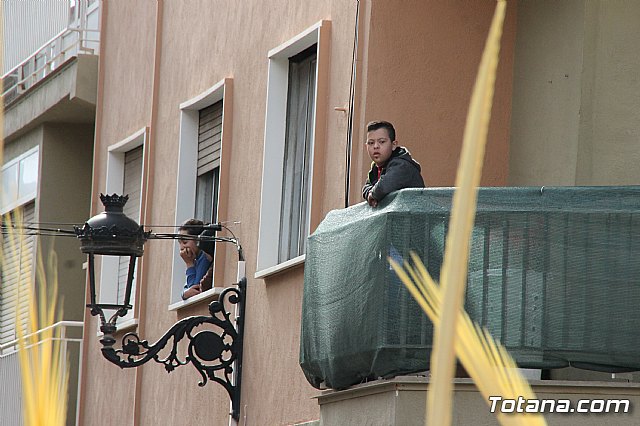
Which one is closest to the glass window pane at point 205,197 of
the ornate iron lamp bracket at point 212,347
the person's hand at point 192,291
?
the person's hand at point 192,291

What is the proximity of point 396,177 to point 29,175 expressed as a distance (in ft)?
45.3

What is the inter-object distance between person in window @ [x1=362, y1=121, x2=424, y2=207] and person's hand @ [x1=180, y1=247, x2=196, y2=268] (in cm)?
490

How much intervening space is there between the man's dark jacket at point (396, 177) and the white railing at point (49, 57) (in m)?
10.7

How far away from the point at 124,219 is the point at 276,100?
6.96ft

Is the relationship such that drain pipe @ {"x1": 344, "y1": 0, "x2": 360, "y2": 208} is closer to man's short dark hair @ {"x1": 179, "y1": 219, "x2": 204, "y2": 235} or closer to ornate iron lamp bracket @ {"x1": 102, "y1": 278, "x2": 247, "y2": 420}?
ornate iron lamp bracket @ {"x1": 102, "y1": 278, "x2": 247, "y2": 420}

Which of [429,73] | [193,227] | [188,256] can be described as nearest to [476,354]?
[429,73]

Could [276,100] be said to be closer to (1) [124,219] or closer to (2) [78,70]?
(1) [124,219]

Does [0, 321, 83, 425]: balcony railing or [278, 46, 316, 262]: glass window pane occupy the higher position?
[278, 46, 316, 262]: glass window pane

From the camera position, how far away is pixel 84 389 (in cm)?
1708

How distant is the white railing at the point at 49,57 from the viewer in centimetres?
1845

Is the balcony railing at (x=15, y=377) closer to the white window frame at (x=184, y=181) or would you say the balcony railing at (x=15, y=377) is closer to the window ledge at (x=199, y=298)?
the white window frame at (x=184, y=181)

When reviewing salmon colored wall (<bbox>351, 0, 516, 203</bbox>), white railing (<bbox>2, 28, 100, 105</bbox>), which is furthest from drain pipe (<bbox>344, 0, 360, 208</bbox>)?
white railing (<bbox>2, 28, 100, 105</bbox>)

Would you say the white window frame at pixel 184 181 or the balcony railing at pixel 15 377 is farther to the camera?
the balcony railing at pixel 15 377

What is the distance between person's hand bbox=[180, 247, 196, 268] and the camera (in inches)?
512
